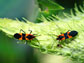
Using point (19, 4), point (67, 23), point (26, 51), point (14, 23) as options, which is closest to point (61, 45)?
point (67, 23)

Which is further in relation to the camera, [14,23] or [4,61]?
[4,61]

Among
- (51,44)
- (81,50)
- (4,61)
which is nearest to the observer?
(81,50)

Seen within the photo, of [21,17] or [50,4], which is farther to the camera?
[21,17]

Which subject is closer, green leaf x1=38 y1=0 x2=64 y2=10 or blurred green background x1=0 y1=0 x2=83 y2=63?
green leaf x1=38 y1=0 x2=64 y2=10

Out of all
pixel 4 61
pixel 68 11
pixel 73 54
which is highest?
pixel 68 11

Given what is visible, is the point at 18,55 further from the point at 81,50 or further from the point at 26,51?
the point at 81,50

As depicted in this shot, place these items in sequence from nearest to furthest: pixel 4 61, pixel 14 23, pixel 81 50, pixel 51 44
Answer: pixel 81 50 → pixel 51 44 → pixel 14 23 → pixel 4 61

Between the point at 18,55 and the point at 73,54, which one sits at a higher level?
the point at 18,55

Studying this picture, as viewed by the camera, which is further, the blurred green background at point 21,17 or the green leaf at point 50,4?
the blurred green background at point 21,17
